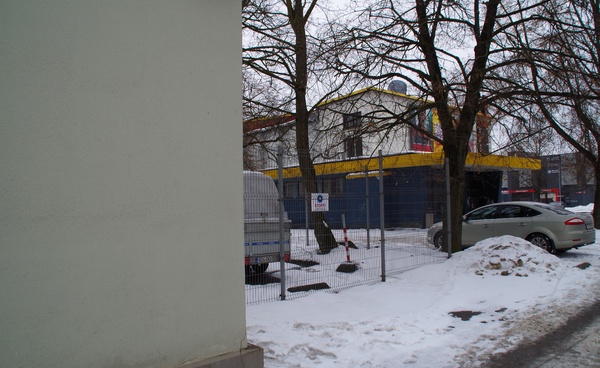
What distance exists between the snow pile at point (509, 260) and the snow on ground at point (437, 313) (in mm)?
20

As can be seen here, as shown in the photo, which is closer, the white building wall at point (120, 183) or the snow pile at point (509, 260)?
the white building wall at point (120, 183)

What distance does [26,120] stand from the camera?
311 centimetres

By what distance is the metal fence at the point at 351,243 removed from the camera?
8.25m

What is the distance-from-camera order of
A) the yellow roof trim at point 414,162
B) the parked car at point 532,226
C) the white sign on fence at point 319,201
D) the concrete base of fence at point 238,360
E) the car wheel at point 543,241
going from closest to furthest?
the concrete base of fence at point 238,360 < the white sign on fence at point 319,201 < the parked car at point 532,226 < the car wheel at point 543,241 < the yellow roof trim at point 414,162

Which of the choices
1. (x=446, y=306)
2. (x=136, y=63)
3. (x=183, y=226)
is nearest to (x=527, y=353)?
(x=446, y=306)

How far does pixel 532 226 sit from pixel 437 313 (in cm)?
682

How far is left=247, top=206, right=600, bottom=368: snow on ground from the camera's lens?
16.2 feet

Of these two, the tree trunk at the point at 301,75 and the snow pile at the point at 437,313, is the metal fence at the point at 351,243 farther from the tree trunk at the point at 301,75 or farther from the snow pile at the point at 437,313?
the tree trunk at the point at 301,75

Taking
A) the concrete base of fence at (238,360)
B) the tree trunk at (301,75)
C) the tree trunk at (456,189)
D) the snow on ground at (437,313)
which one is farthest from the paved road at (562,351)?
the tree trunk at (301,75)

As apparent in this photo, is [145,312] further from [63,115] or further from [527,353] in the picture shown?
[527,353]

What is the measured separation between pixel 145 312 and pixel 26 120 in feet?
5.50

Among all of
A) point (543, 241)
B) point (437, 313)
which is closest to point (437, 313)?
point (437, 313)

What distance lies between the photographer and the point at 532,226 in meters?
11.9

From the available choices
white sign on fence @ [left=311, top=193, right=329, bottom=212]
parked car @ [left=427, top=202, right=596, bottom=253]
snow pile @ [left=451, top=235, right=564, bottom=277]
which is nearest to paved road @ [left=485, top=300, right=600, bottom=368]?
snow pile @ [left=451, top=235, right=564, bottom=277]
